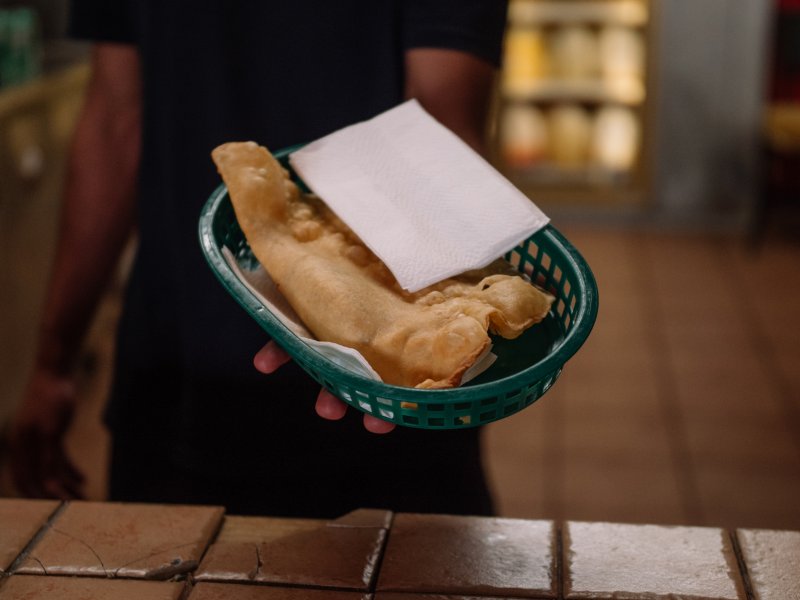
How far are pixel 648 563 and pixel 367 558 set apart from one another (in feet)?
0.79

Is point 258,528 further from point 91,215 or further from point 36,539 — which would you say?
point 91,215

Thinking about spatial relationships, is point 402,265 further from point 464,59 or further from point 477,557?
point 464,59

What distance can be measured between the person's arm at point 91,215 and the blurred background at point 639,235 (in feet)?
1.82

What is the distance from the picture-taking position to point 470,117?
1.19m

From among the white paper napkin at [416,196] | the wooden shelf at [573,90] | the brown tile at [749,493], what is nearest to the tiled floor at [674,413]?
the brown tile at [749,493]

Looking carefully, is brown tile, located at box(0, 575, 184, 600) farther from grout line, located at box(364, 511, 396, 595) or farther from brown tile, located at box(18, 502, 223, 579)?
grout line, located at box(364, 511, 396, 595)

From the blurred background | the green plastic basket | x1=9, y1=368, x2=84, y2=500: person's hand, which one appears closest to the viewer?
the green plastic basket

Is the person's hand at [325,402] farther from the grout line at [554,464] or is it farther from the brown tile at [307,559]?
the grout line at [554,464]

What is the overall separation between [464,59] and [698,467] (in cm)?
193

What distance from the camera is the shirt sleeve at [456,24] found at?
44.8 inches

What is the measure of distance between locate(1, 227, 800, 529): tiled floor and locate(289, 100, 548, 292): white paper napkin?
1.75m

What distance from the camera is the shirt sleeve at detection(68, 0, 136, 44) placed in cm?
134

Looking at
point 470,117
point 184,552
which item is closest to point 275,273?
point 184,552

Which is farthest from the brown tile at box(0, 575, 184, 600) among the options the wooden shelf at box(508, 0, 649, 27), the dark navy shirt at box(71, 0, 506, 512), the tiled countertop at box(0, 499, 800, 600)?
the wooden shelf at box(508, 0, 649, 27)
